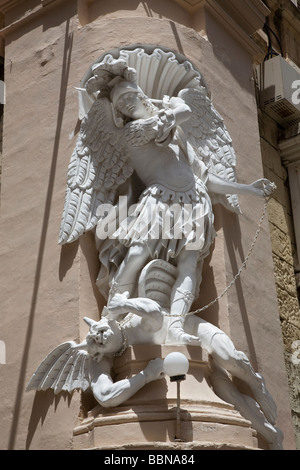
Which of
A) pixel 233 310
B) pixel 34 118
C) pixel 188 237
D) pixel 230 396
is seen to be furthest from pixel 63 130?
pixel 230 396

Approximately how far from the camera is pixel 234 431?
14.2 feet

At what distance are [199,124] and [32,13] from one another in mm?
1796

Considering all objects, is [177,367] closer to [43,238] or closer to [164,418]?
[164,418]

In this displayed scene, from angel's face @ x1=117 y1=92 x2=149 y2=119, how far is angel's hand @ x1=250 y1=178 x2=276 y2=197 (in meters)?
0.84

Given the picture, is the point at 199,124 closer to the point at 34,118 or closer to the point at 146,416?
the point at 34,118

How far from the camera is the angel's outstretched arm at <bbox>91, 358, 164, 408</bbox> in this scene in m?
4.33

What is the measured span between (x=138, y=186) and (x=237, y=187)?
65 centimetres

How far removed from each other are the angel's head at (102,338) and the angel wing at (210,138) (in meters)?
1.31

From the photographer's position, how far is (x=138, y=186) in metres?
5.18

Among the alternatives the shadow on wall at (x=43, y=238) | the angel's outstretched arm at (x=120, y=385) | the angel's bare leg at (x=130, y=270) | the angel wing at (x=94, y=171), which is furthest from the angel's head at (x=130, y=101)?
the angel's outstretched arm at (x=120, y=385)

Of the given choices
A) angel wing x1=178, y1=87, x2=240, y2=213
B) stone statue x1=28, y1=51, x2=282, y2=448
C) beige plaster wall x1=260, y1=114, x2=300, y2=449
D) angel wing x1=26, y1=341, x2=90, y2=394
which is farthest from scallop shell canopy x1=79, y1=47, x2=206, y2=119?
beige plaster wall x1=260, y1=114, x2=300, y2=449

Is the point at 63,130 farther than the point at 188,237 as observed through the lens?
Yes
